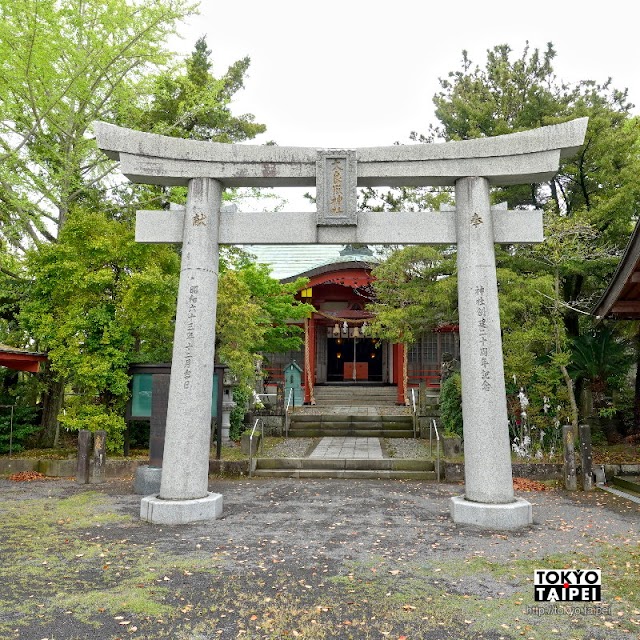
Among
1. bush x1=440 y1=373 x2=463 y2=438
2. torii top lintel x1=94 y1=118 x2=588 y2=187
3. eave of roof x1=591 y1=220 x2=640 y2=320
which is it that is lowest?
bush x1=440 y1=373 x2=463 y2=438

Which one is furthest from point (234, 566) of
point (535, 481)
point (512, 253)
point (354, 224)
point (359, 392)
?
point (359, 392)

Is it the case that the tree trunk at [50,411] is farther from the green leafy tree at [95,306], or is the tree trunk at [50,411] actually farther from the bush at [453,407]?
the bush at [453,407]

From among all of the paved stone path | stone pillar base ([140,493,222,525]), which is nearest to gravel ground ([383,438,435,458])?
the paved stone path

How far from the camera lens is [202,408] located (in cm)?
766

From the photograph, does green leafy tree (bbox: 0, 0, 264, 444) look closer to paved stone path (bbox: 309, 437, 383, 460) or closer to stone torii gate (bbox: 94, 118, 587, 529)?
stone torii gate (bbox: 94, 118, 587, 529)

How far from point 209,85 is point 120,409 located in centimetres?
839

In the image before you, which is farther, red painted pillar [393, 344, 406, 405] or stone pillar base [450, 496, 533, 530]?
red painted pillar [393, 344, 406, 405]

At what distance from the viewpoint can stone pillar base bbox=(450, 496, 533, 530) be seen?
6.93 meters

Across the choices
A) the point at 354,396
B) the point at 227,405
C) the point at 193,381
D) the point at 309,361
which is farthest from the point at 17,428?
the point at 354,396

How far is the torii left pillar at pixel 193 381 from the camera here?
735 cm

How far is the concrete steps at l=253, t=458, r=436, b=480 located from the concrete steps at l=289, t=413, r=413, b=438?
395 centimetres

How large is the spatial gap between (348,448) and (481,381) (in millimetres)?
6302

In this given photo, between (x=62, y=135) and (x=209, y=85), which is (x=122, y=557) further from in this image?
(x=209, y=85)

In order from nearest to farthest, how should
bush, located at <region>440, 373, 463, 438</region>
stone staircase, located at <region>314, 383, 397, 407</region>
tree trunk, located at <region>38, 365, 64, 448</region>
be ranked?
tree trunk, located at <region>38, 365, 64, 448</region> < bush, located at <region>440, 373, 463, 438</region> < stone staircase, located at <region>314, 383, 397, 407</region>
